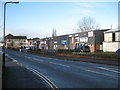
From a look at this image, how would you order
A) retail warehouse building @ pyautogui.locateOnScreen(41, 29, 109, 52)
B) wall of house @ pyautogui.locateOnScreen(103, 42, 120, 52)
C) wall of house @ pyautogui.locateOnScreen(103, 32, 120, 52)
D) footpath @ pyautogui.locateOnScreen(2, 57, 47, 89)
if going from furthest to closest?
retail warehouse building @ pyautogui.locateOnScreen(41, 29, 109, 52) → wall of house @ pyautogui.locateOnScreen(103, 32, 120, 52) → wall of house @ pyautogui.locateOnScreen(103, 42, 120, 52) → footpath @ pyautogui.locateOnScreen(2, 57, 47, 89)

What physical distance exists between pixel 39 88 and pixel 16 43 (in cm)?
11820

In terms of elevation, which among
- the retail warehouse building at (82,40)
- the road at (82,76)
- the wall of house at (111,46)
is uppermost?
the retail warehouse building at (82,40)

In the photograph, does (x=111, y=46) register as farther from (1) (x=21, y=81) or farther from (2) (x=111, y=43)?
(1) (x=21, y=81)

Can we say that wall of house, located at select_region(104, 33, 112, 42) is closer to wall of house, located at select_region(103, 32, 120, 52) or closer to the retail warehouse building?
wall of house, located at select_region(103, 32, 120, 52)

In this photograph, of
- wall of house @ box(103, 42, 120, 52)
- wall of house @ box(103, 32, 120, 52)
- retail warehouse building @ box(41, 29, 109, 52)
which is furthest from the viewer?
retail warehouse building @ box(41, 29, 109, 52)

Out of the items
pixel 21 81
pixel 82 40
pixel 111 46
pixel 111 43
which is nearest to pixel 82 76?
pixel 21 81

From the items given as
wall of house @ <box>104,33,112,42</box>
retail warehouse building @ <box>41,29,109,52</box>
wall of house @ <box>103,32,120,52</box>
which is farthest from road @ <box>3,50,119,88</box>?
retail warehouse building @ <box>41,29,109,52</box>

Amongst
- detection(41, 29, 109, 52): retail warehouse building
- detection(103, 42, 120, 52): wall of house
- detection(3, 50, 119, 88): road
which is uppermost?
detection(41, 29, 109, 52): retail warehouse building

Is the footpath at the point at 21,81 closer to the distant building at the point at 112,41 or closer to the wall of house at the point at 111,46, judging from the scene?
the wall of house at the point at 111,46

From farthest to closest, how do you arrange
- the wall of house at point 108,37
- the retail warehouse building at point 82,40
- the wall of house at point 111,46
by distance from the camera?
the retail warehouse building at point 82,40, the wall of house at point 108,37, the wall of house at point 111,46

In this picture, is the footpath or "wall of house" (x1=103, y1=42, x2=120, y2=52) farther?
"wall of house" (x1=103, y1=42, x2=120, y2=52)

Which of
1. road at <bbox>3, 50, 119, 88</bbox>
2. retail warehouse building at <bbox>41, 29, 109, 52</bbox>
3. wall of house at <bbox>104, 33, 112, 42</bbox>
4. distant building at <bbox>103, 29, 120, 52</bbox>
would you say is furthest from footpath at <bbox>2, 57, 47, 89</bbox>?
retail warehouse building at <bbox>41, 29, 109, 52</bbox>

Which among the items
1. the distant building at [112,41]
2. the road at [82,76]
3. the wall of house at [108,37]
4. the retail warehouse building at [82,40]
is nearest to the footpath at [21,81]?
the road at [82,76]

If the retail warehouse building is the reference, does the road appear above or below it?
below
